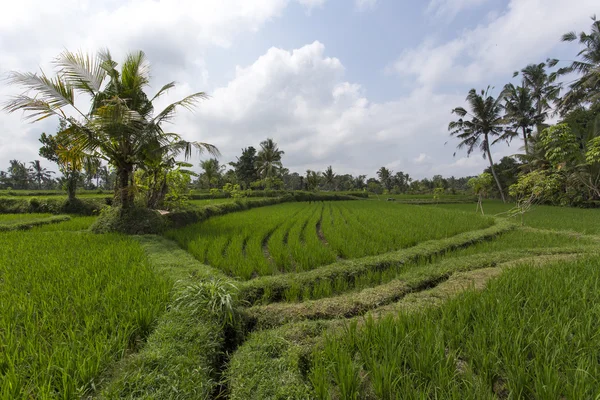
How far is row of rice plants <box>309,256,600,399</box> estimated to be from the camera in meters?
1.50

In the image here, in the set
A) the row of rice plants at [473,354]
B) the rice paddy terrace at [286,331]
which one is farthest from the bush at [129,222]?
the row of rice plants at [473,354]

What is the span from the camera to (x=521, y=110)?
68.9 ft

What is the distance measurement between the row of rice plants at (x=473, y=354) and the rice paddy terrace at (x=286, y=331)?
0.01m

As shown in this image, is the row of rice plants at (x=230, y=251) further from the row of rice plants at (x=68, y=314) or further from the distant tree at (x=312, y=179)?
the distant tree at (x=312, y=179)

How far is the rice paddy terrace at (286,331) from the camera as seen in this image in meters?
1.56

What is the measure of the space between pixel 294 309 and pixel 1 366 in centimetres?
234

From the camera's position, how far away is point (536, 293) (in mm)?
2727

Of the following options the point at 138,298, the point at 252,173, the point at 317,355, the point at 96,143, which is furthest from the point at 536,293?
the point at 252,173

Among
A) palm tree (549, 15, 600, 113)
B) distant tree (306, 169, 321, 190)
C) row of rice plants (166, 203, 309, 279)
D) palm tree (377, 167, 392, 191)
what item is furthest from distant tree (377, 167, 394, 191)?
row of rice plants (166, 203, 309, 279)

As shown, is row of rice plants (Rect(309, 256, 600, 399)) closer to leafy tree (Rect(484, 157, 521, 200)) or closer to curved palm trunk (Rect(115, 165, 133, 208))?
curved palm trunk (Rect(115, 165, 133, 208))

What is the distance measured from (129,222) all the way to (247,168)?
98.7 ft

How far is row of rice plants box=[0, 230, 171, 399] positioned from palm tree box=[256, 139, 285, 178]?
2945 cm

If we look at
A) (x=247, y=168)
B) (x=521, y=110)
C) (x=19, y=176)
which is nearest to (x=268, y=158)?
(x=247, y=168)

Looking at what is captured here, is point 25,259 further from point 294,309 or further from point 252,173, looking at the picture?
point 252,173
